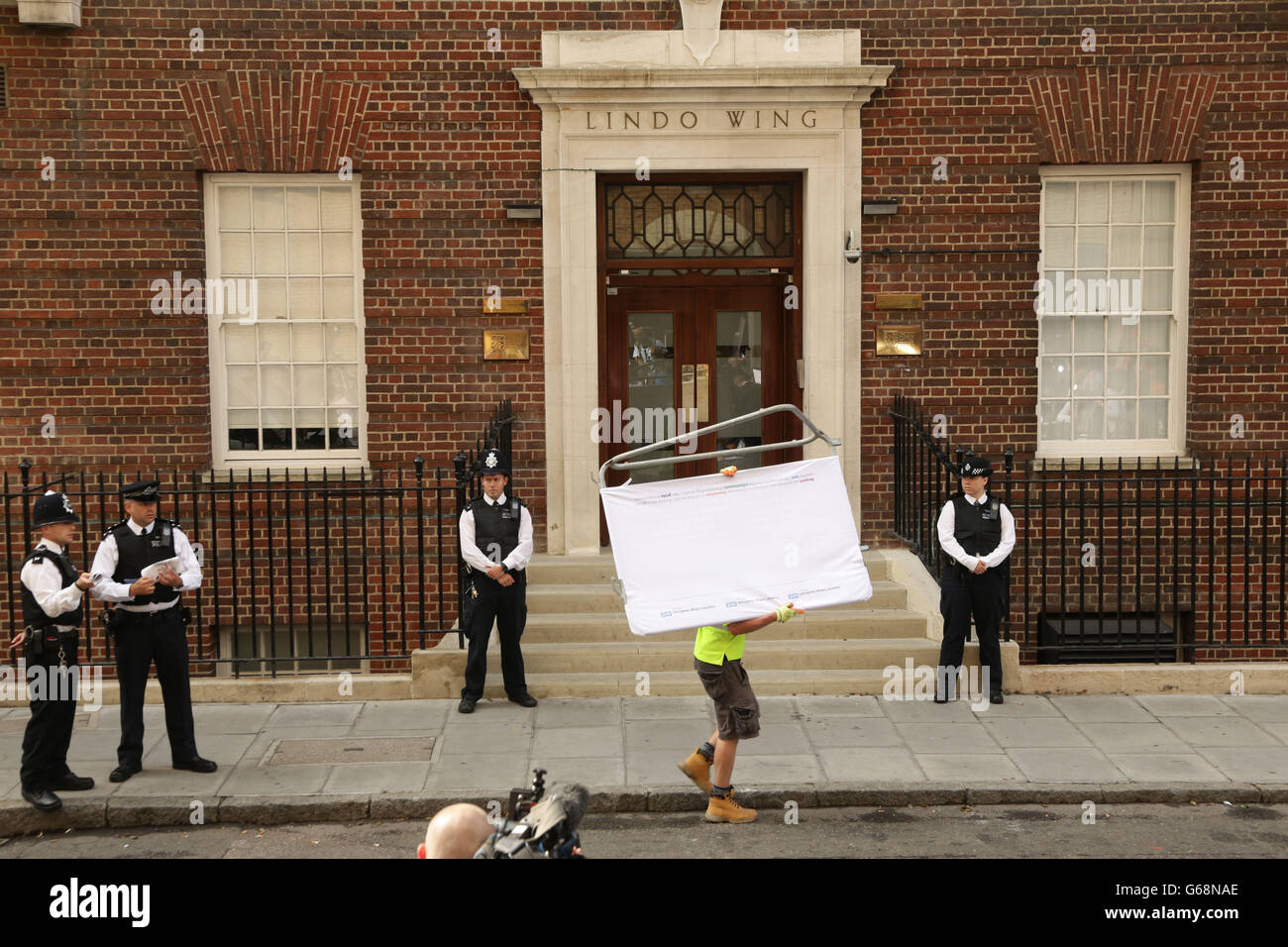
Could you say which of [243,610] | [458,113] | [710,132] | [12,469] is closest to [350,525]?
[243,610]

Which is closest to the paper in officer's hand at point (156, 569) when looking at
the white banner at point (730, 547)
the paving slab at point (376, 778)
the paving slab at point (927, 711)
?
the paving slab at point (376, 778)

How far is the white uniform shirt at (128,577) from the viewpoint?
762 centimetres

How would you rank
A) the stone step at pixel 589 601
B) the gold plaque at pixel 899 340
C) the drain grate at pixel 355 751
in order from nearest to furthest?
the drain grate at pixel 355 751, the stone step at pixel 589 601, the gold plaque at pixel 899 340

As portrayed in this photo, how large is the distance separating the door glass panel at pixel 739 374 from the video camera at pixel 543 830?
27.3ft

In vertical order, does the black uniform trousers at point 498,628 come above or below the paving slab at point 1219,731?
above

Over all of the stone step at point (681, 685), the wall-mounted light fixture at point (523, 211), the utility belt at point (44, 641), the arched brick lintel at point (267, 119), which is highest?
the arched brick lintel at point (267, 119)

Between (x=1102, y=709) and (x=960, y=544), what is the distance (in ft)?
5.22

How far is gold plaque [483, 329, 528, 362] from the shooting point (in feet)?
36.7

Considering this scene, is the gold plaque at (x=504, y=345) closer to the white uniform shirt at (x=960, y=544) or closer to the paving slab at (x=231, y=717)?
the paving slab at (x=231, y=717)

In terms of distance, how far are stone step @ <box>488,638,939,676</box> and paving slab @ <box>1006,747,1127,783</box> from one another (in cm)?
162

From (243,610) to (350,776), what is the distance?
363 cm

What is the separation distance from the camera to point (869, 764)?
802cm

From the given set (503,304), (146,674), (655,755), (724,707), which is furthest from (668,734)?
(503,304)

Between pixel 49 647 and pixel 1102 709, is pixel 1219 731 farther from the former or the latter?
pixel 49 647
